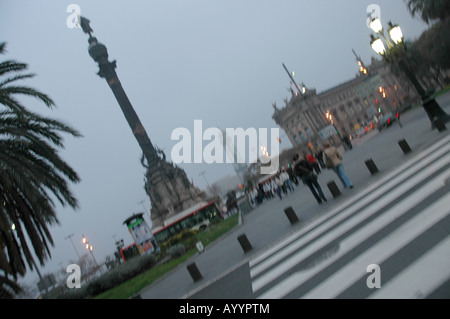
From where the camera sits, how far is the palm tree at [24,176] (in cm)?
849

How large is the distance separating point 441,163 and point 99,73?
4658 centimetres

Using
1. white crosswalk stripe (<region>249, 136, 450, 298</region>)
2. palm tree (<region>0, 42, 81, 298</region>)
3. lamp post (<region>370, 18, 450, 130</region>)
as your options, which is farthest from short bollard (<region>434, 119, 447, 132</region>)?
palm tree (<region>0, 42, 81, 298</region>)

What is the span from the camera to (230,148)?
14350 centimetres

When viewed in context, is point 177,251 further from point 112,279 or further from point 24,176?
point 24,176

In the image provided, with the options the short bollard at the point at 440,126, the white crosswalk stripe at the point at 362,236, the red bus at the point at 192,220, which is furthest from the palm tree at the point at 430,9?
the red bus at the point at 192,220

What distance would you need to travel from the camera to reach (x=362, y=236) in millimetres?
5613

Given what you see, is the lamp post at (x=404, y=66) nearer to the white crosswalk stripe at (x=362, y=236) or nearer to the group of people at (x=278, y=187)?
the white crosswalk stripe at (x=362, y=236)

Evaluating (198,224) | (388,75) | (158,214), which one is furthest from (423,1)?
(388,75)

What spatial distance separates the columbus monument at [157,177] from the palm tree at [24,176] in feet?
97.9

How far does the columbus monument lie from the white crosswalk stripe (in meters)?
33.7

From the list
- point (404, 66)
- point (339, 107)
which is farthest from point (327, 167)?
point (339, 107)

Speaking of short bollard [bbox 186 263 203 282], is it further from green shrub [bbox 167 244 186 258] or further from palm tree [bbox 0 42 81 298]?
green shrub [bbox 167 244 186 258]
